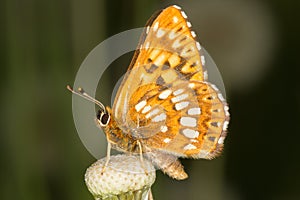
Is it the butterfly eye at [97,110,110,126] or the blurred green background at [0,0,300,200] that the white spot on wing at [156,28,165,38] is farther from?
the blurred green background at [0,0,300,200]

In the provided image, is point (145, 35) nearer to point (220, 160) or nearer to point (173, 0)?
point (220, 160)

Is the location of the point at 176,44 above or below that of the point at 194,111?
Answer: above

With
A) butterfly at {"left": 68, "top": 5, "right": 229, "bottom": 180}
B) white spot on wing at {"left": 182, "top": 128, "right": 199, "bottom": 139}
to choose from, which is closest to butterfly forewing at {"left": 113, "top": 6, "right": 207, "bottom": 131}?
butterfly at {"left": 68, "top": 5, "right": 229, "bottom": 180}

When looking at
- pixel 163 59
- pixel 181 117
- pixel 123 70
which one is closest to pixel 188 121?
pixel 181 117

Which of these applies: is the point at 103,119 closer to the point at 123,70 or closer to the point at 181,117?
the point at 181,117

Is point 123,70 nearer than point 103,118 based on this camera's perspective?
No
